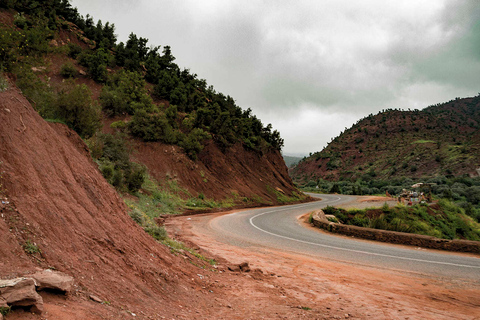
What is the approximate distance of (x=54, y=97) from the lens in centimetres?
1341

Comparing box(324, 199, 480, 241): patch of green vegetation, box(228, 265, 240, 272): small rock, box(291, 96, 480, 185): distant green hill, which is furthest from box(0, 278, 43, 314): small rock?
box(291, 96, 480, 185): distant green hill

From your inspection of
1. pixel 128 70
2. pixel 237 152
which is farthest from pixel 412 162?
pixel 128 70

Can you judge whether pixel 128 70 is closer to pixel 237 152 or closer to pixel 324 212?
pixel 237 152

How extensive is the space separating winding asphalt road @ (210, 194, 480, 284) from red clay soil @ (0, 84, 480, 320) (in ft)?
3.74

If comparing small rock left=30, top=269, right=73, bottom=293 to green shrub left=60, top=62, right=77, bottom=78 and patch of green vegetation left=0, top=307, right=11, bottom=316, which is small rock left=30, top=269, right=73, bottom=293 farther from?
green shrub left=60, top=62, right=77, bottom=78

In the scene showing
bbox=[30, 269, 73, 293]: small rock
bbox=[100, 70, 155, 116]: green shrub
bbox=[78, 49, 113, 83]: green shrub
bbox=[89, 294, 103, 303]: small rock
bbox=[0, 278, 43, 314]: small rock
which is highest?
bbox=[78, 49, 113, 83]: green shrub

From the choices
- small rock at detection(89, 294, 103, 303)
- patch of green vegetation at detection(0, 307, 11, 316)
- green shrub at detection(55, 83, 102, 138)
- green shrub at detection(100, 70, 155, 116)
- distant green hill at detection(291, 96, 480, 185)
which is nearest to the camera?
patch of green vegetation at detection(0, 307, 11, 316)

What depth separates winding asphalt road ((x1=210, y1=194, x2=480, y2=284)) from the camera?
339 inches

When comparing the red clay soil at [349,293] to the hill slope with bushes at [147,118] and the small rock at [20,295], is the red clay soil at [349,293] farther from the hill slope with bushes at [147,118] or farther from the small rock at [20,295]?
the hill slope with bushes at [147,118]

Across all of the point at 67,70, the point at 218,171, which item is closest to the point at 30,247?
the point at 218,171

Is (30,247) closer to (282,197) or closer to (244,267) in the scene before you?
(244,267)

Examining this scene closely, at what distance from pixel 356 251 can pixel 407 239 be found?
3444mm

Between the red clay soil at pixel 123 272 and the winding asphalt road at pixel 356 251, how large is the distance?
1.14 metres

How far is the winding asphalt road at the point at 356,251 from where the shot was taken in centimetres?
861
